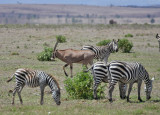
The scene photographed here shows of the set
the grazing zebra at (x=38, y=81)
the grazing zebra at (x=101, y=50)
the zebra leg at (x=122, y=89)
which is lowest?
the zebra leg at (x=122, y=89)

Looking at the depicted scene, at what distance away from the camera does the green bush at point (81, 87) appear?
12.8m

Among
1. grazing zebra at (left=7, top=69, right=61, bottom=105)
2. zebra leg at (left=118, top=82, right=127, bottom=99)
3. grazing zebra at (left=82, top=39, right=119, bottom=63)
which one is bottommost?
zebra leg at (left=118, top=82, right=127, bottom=99)

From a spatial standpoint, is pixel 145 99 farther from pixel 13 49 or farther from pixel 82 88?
pixel 13 49

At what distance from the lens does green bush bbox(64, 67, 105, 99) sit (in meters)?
12.8

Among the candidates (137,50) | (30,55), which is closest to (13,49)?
(30,55)

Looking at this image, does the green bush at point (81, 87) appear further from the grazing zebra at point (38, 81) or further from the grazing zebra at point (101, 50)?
the grazing zebra at point (101, 50)

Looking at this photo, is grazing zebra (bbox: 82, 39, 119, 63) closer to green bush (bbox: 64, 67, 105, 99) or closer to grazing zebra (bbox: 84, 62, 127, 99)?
green bush (bbox: 64, 67, 105, 99)

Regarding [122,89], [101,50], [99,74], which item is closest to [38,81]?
[99,74]

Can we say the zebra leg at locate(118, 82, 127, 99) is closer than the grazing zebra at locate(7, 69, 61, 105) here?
No

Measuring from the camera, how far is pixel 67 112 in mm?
9875

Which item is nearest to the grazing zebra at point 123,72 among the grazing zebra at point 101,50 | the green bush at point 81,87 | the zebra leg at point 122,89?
the zebra leg at point 122,89

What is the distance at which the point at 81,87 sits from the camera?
12781 millimetres

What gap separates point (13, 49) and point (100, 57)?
10914 mm

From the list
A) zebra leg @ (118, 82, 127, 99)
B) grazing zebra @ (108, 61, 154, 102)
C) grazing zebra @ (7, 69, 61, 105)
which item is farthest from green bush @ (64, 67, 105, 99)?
grazing zebra @ (7, 69, 61, 105)
